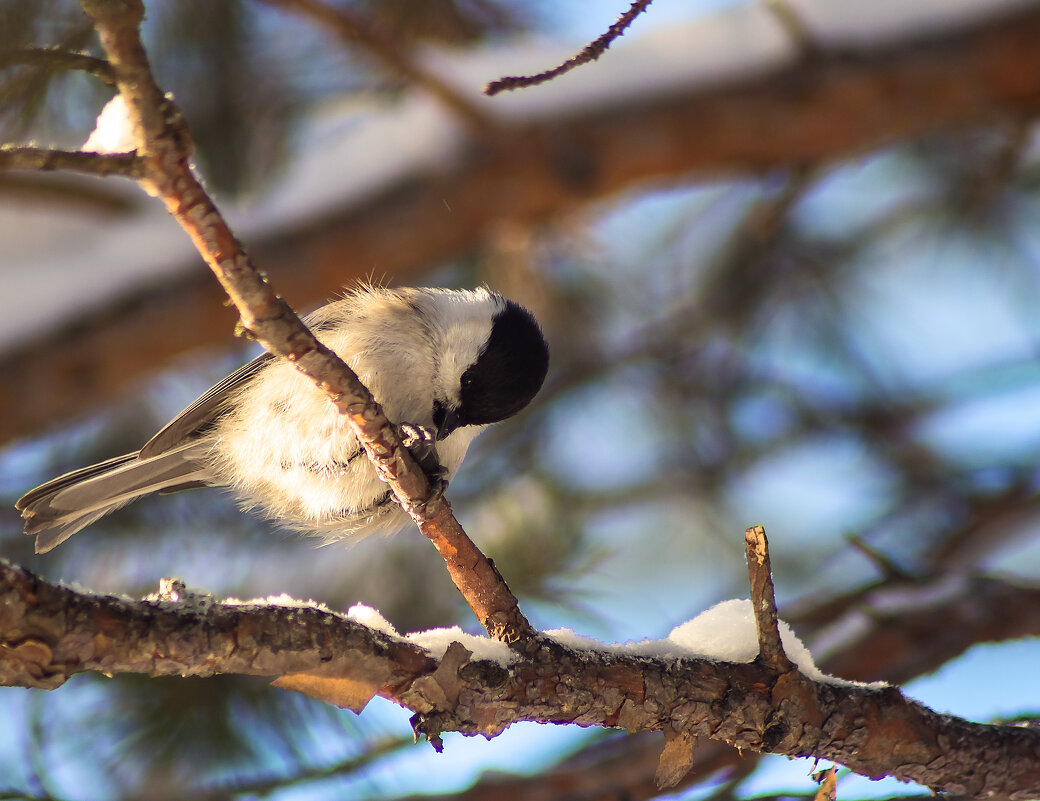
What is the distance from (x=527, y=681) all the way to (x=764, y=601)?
0.32 m

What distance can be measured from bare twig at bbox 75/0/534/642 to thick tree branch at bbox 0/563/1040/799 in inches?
4.1

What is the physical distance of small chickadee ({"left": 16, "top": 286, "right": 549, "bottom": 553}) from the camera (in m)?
1.63

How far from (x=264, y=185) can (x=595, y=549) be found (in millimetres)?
1388

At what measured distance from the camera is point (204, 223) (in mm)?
810

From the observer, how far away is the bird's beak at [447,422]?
1.66m

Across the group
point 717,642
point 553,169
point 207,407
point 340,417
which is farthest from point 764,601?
point 553,169

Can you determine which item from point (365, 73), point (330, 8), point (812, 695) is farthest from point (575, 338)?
point (812, 695)

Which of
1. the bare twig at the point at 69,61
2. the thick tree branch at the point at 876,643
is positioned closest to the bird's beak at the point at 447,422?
the thick tree branch at the point at 876,643

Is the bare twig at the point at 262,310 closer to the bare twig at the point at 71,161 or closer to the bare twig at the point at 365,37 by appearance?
the bare twig at the point at 71,161

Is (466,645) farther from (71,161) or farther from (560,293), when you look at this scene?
(560,293)

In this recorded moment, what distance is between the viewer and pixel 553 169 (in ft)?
8.06

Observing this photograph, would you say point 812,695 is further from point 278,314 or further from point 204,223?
point 204,223

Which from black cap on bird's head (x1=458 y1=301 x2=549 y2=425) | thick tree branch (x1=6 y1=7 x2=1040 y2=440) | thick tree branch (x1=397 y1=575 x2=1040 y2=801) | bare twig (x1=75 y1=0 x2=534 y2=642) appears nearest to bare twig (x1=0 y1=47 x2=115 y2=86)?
bare twig (x1=75 y1=0 x2=534 y2=642)

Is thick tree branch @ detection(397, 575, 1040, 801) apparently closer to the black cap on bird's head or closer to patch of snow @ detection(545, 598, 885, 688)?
patch of snow @ detection(545, 598, 885, 688)
